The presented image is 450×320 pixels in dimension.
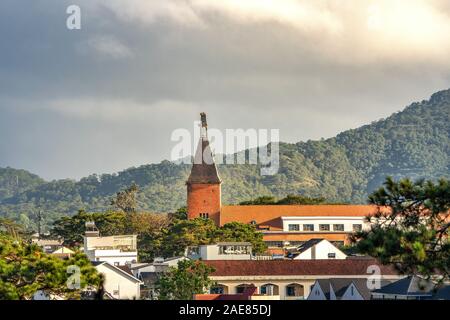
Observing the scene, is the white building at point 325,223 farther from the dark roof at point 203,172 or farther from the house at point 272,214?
the dark roof at point 203,172

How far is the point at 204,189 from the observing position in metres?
126

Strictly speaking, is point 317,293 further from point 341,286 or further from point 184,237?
point 184,237

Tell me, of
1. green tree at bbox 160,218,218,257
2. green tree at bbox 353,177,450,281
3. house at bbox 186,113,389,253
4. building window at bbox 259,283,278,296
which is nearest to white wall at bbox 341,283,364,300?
building window at bbox 259,283,278,296

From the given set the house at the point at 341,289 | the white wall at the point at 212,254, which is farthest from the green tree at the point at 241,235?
the house at the point at 341,289

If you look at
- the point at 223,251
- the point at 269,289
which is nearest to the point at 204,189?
the point at 223,251

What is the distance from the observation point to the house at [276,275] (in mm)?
75719

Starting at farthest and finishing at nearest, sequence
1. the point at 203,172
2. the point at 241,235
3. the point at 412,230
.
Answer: the point at 203,172 → the point at 241,235 → the point at 412,230

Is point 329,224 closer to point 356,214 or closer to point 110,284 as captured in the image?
point 356,214

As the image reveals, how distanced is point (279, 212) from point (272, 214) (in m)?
0.85

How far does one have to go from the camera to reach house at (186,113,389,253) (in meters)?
126

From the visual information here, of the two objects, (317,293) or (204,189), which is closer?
(317,293)

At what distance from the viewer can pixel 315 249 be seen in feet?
311

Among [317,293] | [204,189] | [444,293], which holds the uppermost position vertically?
[204,189]
